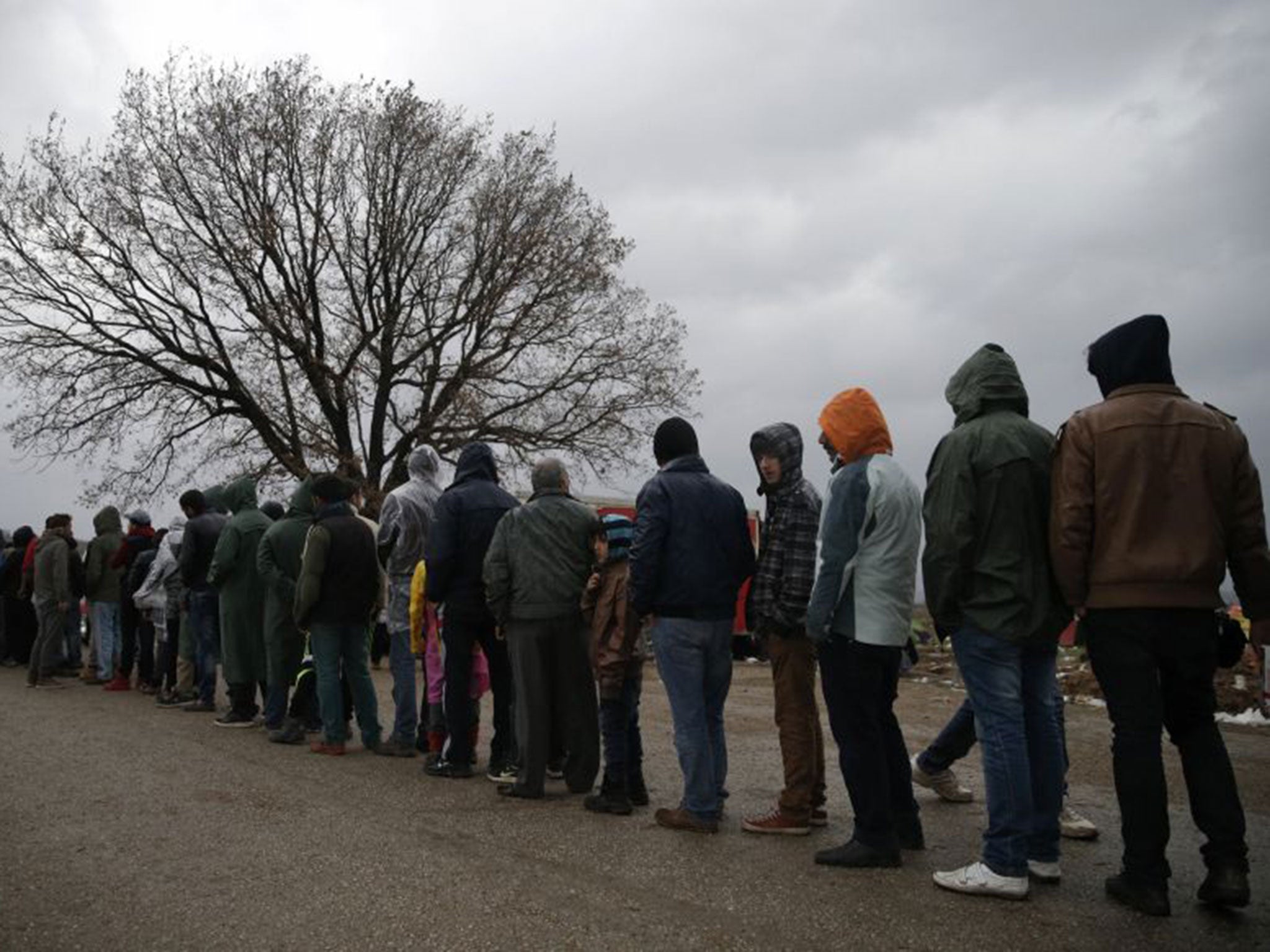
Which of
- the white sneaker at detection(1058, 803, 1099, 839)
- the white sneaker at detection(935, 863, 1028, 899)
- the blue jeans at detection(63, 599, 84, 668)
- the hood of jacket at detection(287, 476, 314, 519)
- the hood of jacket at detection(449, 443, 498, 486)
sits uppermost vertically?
the hood of jacket at detection(449, 443, 498, 486)

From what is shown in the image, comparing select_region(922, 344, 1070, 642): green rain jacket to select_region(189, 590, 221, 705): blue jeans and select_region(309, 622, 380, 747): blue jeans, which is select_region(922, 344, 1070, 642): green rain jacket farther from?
select_region(189, 590, 221, 705): blue jeans

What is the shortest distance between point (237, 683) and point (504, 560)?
13.7 ft

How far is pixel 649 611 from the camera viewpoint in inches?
221

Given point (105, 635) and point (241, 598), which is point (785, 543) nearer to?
point (241, 598)

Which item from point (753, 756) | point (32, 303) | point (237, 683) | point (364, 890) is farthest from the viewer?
point (32, 303)

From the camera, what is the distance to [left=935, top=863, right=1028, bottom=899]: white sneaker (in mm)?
4219

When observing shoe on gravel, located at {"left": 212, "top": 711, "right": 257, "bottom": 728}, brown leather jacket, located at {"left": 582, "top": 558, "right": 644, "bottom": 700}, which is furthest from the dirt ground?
shoe on gravel, located at {"left": 212, "top": 711, "right": 257, "bottom": 728}

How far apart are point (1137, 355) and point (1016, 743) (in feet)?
5.55

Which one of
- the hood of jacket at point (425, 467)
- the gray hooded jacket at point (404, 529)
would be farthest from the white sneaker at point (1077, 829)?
the hood of jacket at point (425, 467)

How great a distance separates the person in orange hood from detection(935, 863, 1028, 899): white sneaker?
42cm

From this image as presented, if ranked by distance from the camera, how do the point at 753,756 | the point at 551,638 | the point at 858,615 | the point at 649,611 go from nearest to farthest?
1. the point at 858,615
2. the point at 649,611
3. the point at 551,638
4. the point at 753,756

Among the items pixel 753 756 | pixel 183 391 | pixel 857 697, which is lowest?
pixel 753 756

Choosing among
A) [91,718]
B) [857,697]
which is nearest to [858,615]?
[857,697]

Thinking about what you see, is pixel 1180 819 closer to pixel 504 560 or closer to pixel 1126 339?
pixel 1126 339
